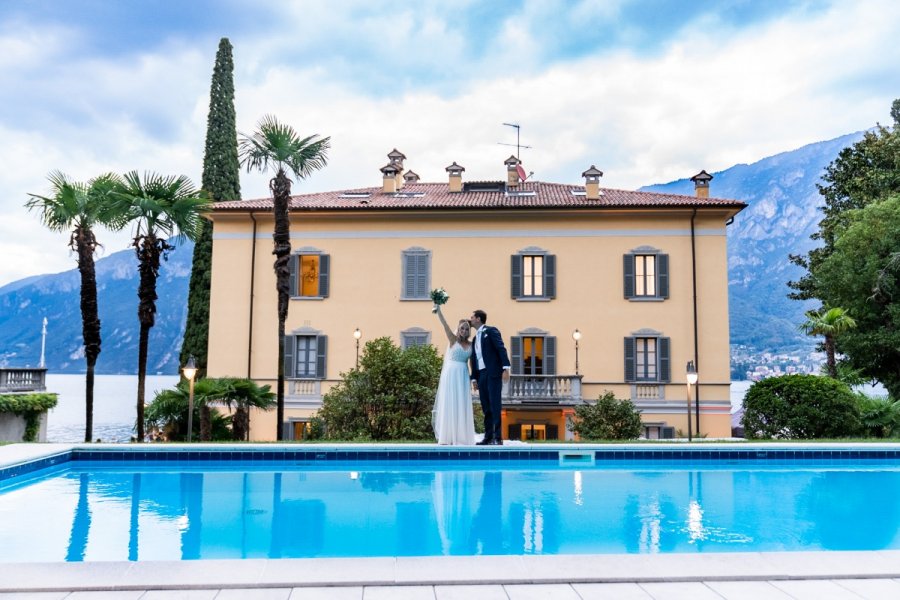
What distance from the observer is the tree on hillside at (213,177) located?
2719 centimetres

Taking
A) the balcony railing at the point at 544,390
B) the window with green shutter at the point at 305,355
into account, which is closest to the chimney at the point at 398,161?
the window with green shutter at the point at 305,355

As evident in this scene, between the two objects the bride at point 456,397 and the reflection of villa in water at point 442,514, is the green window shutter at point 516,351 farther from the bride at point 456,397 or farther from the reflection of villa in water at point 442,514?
the reflection of villa in water at point 442,514

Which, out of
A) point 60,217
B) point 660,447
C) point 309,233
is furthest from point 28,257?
point 660,447

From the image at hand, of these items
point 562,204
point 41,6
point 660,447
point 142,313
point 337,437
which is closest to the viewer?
point 660,447

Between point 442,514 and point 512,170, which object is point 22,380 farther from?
point 442,514

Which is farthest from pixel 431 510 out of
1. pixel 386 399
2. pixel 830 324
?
pixel 830 324

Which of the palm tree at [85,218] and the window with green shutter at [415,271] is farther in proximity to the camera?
the window with green shutter at [415,271]

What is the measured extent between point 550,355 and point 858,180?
14383 millimetres

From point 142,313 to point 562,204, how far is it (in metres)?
12.4

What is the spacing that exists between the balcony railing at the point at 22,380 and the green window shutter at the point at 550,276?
1468 cm

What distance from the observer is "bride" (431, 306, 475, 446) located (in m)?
10.3

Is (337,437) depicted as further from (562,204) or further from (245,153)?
(562,204)

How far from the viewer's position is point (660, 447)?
36.3 feet

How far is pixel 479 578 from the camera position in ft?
12.6
